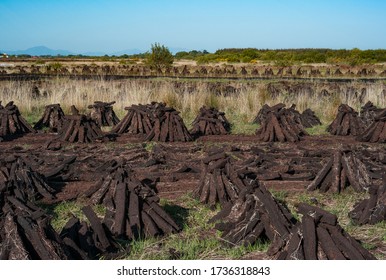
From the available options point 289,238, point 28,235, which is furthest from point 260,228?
point 28,235

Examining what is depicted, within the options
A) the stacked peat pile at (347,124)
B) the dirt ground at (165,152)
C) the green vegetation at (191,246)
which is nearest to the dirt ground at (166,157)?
the dirt ground at (165,152)

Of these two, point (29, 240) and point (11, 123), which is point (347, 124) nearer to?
point (11, 123)

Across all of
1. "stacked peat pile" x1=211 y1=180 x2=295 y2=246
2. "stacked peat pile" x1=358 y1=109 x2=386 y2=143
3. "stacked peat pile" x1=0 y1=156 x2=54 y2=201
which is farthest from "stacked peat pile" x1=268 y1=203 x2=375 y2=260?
"stacked peat pile" x1=358 y1=109 x2=386 y2=143

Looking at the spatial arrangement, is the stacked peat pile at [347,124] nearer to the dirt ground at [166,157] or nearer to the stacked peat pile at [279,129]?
the dirt ground at [166,157]

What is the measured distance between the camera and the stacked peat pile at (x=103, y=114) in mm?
15000

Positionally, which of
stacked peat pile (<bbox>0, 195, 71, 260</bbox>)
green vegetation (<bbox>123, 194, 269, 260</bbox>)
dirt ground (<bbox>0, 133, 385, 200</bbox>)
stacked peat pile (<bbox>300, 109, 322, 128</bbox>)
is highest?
stacked peat pile (<bbox>0, 195, 71, 260</bbox>)

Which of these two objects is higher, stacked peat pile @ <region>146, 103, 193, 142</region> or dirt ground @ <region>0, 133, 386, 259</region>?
stacked peat pile @ <region>146, 103, 193, 142</region>

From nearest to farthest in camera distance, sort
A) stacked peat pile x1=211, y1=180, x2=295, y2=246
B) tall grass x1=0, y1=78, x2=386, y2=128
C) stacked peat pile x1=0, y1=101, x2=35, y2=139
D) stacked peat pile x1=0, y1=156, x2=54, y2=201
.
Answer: stacked peat pile x1=211, y1=180, x2=295, y2=246, stacked peat pile x1=0, y1=156, x2=54, y2=201, stacked peat pile x1=0, y1=101, x2=35, y2=139, tall grass x1=0, y1=78, x2=386, y2=128

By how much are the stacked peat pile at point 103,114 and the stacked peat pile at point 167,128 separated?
300 cm

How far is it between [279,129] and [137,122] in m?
3.61

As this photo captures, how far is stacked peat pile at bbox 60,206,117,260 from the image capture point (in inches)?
217

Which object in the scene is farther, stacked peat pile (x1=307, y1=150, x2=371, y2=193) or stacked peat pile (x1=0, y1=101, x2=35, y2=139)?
stacked peat pile (x1=0, y1=101, x2=35, y2=139)

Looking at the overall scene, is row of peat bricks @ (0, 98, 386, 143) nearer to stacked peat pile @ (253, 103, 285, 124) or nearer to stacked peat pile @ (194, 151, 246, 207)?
stacked peat pile @ (253, 103, 285, 124)

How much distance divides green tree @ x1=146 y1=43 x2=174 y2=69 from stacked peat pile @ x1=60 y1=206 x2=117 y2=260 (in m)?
41.2
